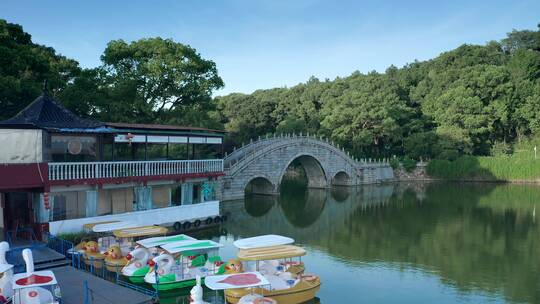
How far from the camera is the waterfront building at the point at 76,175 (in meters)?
19.0

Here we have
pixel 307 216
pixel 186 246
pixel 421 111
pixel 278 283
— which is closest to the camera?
pixel 278 283

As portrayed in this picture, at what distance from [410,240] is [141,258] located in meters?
15.5

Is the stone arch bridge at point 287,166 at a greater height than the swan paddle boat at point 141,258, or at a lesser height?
greater

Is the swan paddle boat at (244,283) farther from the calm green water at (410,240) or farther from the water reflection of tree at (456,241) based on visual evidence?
the water reflection of tree at (456,241)

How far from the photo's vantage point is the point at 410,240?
1020 inches

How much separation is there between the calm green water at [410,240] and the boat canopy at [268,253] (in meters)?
2.17

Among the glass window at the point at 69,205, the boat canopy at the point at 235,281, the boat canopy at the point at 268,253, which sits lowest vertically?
the boat canopy at the point at 235,281

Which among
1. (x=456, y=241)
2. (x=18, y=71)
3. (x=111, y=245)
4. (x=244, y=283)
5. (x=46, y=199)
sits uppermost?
(x=18, y=71)

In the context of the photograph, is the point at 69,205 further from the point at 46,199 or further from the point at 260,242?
the point at 260,242

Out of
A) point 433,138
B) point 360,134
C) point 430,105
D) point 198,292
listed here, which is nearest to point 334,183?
point 360,134

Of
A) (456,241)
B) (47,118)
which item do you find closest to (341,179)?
(456,241)

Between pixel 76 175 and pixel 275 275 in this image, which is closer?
pixel 275 275

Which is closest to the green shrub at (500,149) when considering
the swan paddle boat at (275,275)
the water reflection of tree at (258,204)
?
the water reflection of tree at (258,204)

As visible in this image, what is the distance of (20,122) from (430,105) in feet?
183
